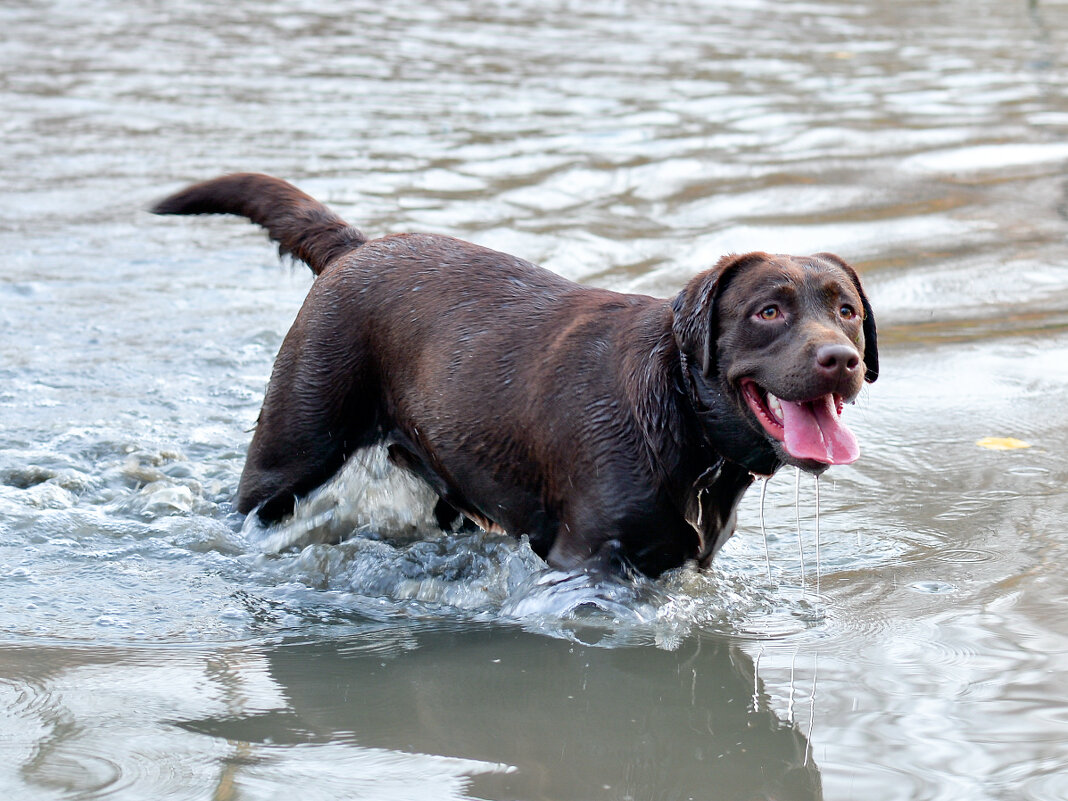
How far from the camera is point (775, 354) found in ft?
12.6

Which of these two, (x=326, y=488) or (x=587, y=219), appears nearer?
(x=326, y=488)

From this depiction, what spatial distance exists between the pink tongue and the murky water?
0.64m

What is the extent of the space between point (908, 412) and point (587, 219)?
145 inches

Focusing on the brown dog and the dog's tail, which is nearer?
the brown dog

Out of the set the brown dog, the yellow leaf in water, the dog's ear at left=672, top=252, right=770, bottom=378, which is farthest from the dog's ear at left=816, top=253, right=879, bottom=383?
the yellow leaf in water

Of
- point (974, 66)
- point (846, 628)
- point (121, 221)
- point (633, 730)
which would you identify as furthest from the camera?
point (974, 66)

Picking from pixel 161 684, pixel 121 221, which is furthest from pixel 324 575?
pixel 121 221

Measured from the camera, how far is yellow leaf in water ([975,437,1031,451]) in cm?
595

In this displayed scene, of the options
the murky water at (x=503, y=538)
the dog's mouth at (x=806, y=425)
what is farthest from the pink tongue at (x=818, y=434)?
the murky water at (x=503, y=538)

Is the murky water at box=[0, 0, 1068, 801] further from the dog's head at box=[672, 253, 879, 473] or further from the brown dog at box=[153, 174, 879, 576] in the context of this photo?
the dog's head at box=[672, 253, 879, 473]

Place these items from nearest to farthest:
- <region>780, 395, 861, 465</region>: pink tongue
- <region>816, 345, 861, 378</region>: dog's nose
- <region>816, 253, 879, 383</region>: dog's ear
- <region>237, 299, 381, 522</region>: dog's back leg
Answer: <region>816, 345, 861, 378</region>: dog's nose
<region>780, 395, 861, 465</region>: pink tongue
<region>816, 253, 879, 383</region>: dog's ear
<region>237, 299, 381, 522</region>: dog's back leg

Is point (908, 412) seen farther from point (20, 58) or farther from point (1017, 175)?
point (20, 58)

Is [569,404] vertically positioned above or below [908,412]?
above

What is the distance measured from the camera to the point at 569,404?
14.1 ft
